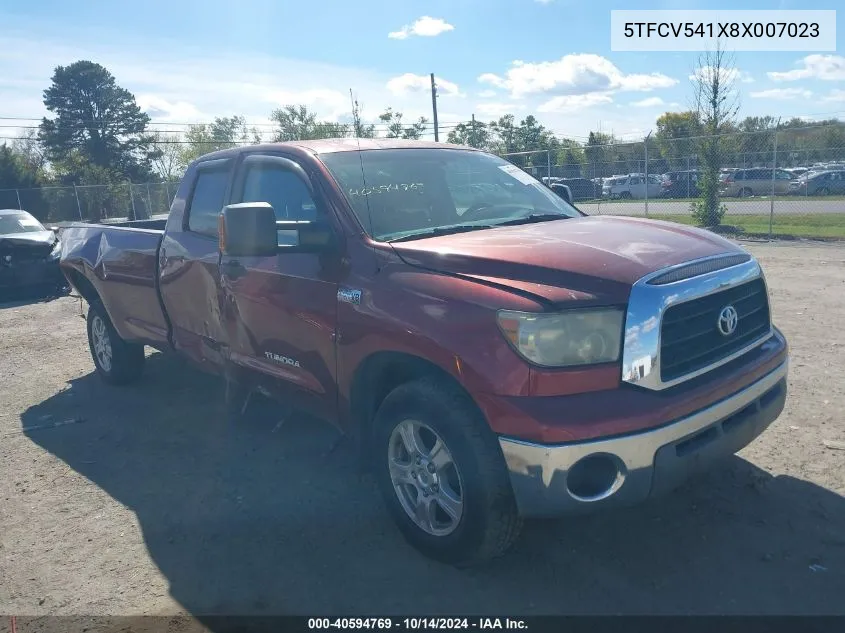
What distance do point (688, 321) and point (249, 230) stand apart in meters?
2.13

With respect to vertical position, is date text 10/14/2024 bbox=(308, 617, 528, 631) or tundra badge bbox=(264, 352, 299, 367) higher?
tundra badge bbox=(264, 352, 299, 367)

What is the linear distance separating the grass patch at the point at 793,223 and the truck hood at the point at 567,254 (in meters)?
12.2

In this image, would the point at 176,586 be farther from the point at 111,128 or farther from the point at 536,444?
the point at 111,128

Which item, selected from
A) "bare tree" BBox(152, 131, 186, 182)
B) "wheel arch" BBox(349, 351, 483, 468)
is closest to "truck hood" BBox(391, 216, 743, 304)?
"wheel arch" BBox(349, 351, 483, 468)

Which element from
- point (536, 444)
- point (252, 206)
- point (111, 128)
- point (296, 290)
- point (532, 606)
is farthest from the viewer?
point (111, 128)

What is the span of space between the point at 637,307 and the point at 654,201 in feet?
62.9

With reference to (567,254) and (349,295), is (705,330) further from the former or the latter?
(349,295)

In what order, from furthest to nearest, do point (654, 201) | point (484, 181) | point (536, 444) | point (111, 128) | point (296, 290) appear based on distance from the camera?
point (111, 128), point (654, 201), point (484, 181), point (296, 290), point (536, 444)

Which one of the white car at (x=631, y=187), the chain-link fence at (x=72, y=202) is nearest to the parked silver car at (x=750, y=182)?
the white car at (x=631, y=187)

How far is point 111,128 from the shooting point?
168 ft

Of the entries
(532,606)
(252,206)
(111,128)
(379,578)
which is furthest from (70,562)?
(111,128)

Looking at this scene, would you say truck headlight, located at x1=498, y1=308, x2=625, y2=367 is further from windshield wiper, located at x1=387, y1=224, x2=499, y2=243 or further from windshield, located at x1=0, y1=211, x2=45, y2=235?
windshield, located at x1=0, y1=211, x2=45, y2=235

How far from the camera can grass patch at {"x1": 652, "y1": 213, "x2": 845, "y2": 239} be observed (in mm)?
14977

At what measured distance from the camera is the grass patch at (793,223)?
49.1 ft
